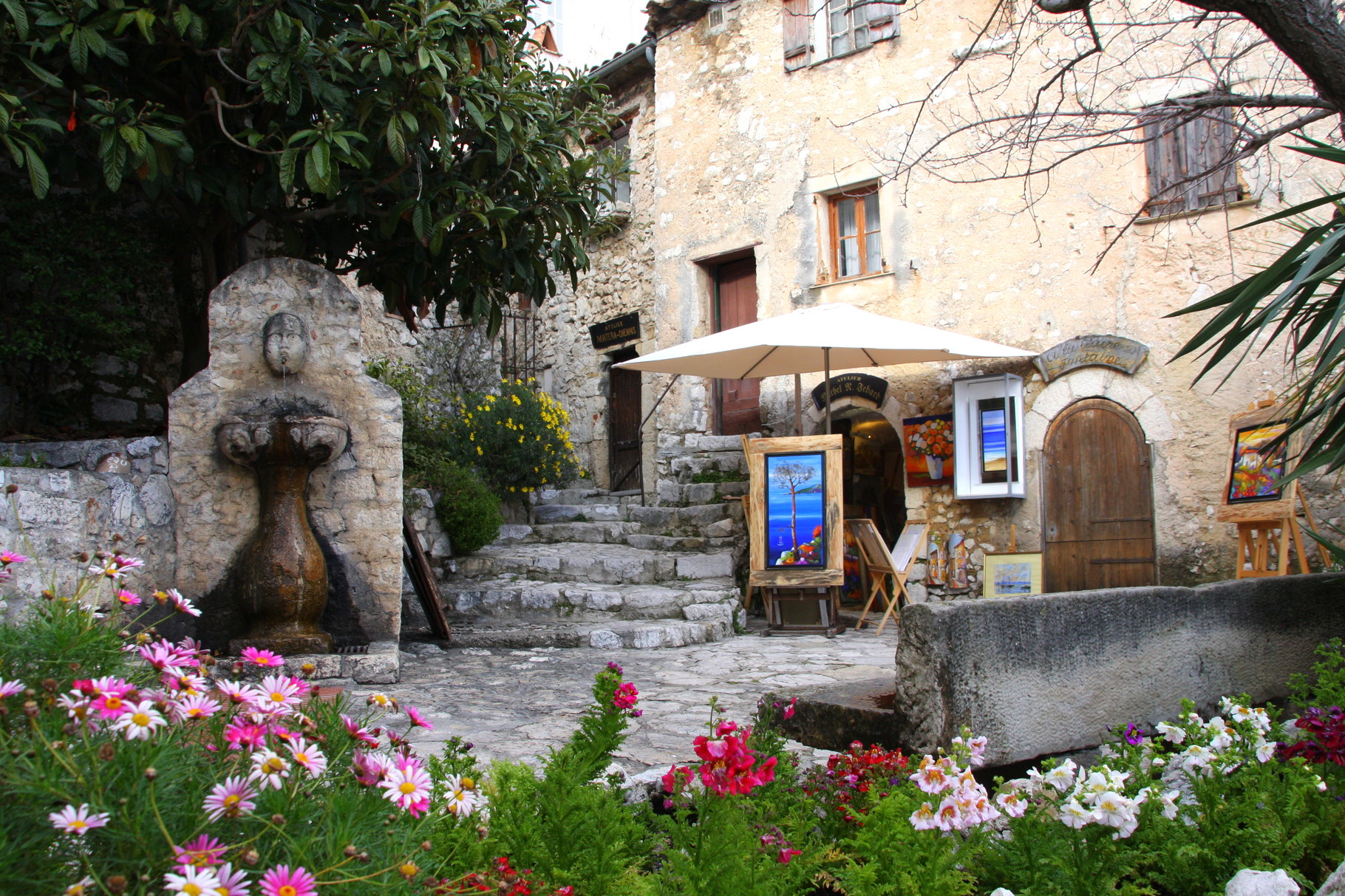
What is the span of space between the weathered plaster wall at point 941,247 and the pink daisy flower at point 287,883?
7.42m

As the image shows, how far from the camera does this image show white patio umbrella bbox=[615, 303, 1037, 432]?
7059mm

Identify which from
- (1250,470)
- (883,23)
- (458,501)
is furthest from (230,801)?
(883,23)

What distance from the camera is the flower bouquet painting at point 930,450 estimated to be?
352 inches

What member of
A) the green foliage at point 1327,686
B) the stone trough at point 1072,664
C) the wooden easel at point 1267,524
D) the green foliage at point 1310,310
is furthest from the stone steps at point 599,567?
the green foliage at point 1327,686

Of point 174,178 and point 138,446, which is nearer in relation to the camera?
point 138,446

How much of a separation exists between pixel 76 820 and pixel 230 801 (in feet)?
0.48

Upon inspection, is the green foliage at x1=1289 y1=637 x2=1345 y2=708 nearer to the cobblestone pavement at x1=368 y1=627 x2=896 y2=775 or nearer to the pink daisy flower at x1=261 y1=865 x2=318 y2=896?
the cobblestone pavement at x1=368 y1=627 x2=896 y2=775

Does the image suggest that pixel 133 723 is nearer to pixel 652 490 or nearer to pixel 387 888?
pixel 387 888

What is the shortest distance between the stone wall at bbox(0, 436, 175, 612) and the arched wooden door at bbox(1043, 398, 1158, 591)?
6.86 m

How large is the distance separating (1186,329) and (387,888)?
8.21m

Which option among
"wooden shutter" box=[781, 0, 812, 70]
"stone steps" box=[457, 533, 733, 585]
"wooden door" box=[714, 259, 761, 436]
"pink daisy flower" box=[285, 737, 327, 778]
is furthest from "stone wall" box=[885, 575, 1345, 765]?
"wooden shutter" box=[781, 0, 812, 70]

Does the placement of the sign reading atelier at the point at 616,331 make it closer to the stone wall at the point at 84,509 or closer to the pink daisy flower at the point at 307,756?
the stone wall at the point at 84,509

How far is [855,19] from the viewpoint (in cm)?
988

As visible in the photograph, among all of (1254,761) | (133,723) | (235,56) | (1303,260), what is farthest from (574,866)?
(235,56)
